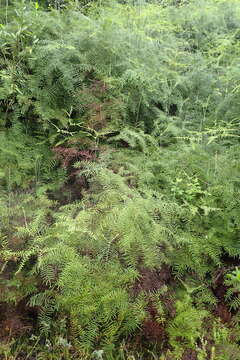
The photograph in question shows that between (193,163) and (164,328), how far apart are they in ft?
6.24

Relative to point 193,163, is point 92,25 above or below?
above

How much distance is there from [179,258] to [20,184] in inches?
80.4

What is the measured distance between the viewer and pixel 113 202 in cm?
288

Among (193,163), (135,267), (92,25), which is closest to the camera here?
(135,267)

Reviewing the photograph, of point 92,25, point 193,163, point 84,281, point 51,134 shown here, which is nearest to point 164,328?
point 84,281

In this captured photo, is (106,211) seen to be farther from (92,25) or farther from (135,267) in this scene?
(92,25)

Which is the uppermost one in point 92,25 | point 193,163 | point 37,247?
point 92,25

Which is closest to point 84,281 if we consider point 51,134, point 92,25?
point 51,134

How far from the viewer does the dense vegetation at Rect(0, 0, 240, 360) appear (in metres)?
2.36

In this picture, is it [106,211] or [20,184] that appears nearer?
[106,211]

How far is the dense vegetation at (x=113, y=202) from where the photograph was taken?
2.36 meters

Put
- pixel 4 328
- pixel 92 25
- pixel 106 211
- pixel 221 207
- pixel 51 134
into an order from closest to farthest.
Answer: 1. pixel 4 328
2. pixel 106 211
3. pixel 221 207
4. pixel 51 134
5. pixel 92 25

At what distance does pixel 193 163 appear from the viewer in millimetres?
3672

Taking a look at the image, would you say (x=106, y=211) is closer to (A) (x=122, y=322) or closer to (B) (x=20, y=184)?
(A) (x=122, y=322)
